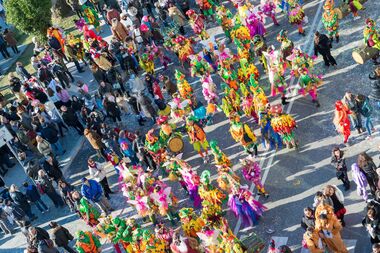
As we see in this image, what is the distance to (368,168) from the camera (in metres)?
14.3

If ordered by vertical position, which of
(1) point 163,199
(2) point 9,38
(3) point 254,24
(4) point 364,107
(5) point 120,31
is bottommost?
(4) point 364,107

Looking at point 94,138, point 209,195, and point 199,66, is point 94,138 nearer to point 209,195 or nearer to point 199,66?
point 199,66

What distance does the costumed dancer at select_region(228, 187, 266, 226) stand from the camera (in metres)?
15.2

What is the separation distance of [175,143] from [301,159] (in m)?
3.94

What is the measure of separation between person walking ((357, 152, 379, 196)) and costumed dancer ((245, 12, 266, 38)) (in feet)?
30.0

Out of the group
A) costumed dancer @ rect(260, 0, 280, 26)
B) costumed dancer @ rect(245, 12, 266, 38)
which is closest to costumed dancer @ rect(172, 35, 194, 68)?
costumed dancer @ rect(245, 12, 266, 38)

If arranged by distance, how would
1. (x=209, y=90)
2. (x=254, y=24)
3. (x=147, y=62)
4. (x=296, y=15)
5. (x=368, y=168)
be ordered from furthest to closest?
(x=147, y=62), (x=254, y=24), (x=296, y=15), (x=209, y=90), (x=368, y=168)

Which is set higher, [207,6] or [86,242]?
[207,6]

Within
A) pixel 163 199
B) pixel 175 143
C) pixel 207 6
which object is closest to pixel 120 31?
pixel 207 6

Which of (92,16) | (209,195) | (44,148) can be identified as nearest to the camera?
(209,195)

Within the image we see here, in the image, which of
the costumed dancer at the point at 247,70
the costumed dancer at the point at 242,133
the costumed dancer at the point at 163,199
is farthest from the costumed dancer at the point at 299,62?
the costumed dancer at the point at 163,199

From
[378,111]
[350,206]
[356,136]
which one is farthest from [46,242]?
[378,111]

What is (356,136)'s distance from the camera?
17.0 m

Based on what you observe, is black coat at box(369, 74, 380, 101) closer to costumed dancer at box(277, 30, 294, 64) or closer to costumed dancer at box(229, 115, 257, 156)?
costumed dancer at box(229, 115, 257, 156)
